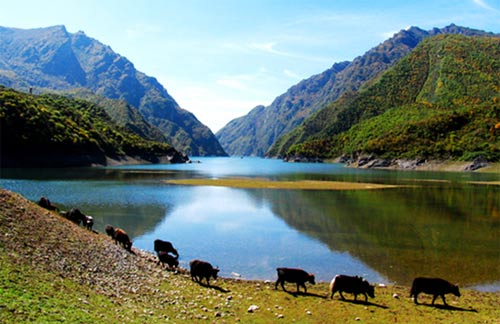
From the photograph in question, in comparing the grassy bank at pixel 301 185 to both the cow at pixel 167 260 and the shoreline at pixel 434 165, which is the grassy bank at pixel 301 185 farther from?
the shoreline at pixel 434 165

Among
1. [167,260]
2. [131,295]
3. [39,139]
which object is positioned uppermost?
[39,139]

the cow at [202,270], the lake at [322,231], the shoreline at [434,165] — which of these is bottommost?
the lake at [322,231]

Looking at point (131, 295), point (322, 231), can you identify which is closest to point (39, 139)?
point (322, 231)

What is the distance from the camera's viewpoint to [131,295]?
15578mm

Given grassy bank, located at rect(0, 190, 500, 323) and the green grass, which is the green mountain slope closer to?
grassy bank, located at rect(0, 190, 500, 323)

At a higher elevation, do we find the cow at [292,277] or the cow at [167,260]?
the cow at [292,277]

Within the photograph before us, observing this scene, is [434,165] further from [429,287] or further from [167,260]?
[167,260]

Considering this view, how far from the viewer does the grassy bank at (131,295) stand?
40.8 feet

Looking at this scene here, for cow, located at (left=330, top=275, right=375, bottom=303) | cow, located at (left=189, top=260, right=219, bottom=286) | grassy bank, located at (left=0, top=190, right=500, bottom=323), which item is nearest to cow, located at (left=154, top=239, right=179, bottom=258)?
grassy bank, located at (left=0, top=190, right=500, bottom=323)

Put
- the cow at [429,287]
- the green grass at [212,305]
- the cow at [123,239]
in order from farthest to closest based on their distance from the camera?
1. the cow at [123,239]
2. the cow at [429,287]
3. the green grass at [212,305]

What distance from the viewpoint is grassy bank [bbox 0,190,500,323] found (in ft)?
40.8

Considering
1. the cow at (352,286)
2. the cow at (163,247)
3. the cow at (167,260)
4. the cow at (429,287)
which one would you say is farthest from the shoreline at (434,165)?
the cow at (167,260)

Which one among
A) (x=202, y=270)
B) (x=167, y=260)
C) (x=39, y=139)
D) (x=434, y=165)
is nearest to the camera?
(x=202, y=270)

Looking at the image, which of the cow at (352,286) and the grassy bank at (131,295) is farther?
the cow at (352,286)
